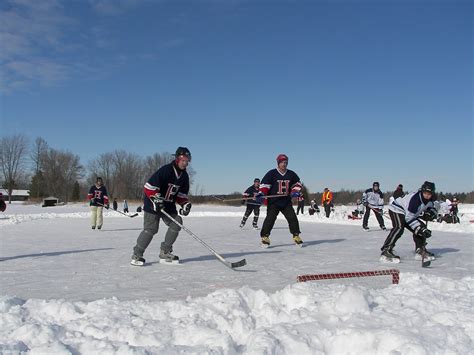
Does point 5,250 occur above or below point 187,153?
below

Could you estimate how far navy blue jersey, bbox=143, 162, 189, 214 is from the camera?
Result: 605 centimetres

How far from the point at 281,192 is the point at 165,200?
112 inches

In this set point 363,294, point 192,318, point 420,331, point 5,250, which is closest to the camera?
point 420,331

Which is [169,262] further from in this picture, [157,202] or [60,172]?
[60,172]

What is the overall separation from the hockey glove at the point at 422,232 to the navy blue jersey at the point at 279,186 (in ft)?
7.94

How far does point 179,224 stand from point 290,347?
356cm

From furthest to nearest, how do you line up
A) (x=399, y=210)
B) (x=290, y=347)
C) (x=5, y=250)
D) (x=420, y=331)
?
(x=5, y=250) < (x=399, y=210) < (x=420, y=331) < (x=290, y=347)

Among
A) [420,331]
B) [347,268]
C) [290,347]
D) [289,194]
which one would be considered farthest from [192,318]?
[289,194]

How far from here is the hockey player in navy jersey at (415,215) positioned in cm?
648

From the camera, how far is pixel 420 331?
305 cm

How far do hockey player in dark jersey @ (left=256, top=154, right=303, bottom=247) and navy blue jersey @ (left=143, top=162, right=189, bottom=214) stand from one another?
7.76 ft

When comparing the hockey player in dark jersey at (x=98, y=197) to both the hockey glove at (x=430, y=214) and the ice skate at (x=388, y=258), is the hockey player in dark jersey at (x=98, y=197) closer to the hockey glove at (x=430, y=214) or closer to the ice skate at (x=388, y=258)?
the ice skate at (x=388, y=258)

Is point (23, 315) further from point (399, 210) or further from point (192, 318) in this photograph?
point (399, 210)

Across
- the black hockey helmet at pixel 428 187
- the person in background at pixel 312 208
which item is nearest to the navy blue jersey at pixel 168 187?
the black hockey helmet at pixel 428 187
